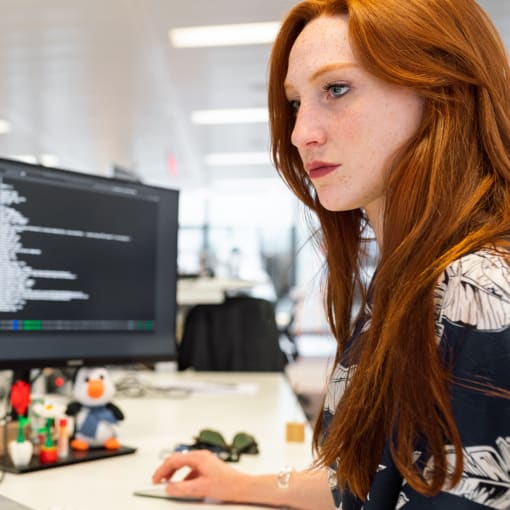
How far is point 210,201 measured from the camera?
12.4 m

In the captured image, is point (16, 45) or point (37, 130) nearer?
point (16, 45)

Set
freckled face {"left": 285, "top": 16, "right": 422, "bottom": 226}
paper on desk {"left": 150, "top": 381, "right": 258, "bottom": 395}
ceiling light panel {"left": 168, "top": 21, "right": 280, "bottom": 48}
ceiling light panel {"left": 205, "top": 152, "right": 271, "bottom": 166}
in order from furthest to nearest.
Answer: ceiling light panel {"left": 205, "top": 152, "right": 271, "bottom": 166}, ceiling light panel {"left": 168, "top": 21, "right": 280, "bottom": 48}, paper on desk {"left": 150, "top": 381, "right": 258, "bottom": 395}, freckled face {"left": 285, "top": 16, "right": 422, "bottom": 226}

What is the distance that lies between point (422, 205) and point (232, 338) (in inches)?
72.8

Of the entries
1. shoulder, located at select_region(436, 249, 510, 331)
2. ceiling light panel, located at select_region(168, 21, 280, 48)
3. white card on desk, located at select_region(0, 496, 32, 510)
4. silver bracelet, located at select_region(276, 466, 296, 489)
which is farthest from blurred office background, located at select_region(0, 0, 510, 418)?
white card on desk, located at select_region(0, 496, 32, 510)

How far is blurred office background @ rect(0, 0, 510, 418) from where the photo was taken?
4.21 metres

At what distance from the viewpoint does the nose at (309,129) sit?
78 cm

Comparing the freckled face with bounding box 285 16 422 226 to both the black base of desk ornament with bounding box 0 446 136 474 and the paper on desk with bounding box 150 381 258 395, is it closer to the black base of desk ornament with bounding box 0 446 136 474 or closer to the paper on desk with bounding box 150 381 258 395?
the black base of desk ornament with bounding box 0 446 136 474

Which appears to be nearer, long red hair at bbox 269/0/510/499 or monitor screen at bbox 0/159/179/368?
long red hair at bbox 269/0/510/499

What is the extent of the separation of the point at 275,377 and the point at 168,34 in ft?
10.3

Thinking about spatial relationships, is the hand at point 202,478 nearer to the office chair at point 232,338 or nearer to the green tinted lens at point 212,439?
the green tinted lens at point 212,439

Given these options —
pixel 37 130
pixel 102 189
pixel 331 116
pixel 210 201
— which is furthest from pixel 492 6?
pixel 210 201

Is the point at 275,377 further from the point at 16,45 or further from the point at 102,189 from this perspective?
the point at 16,45

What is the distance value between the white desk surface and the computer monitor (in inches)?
2.4

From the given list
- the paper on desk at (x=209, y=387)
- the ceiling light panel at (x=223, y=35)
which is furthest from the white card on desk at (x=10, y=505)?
the ceiling light panel at (x=223, y=35)
